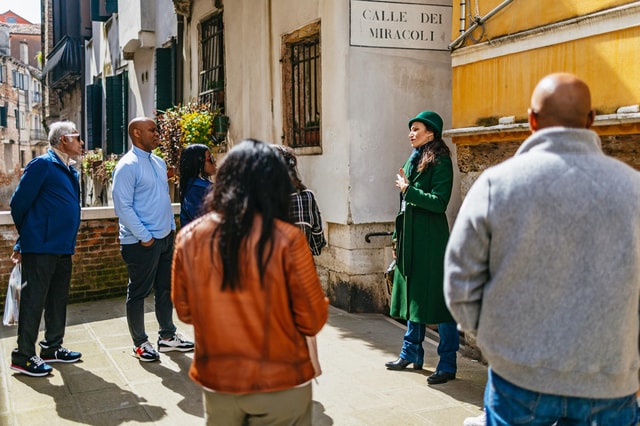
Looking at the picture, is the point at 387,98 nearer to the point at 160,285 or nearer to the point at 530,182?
the point at 160,285

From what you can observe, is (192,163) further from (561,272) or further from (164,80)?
(164,80)

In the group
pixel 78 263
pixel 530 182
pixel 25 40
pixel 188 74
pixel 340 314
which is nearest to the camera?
pixel 530 182

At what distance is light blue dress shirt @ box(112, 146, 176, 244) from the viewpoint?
5195 millimetres

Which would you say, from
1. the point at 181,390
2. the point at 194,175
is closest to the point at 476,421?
the point at 181,390

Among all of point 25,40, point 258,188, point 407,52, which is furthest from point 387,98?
point 25,40

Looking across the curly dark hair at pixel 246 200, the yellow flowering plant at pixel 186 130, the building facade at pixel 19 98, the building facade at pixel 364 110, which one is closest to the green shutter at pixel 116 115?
the yellow flowering plant at pixel 186 130

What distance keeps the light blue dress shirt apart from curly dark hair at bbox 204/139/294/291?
2934 mm

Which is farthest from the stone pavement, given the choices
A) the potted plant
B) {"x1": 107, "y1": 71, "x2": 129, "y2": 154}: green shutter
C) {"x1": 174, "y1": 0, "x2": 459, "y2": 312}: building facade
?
{"x1": 107, "y1": 71, "x2": 129, "y2": 154}: green shutter

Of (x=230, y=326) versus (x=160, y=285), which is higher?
(x=230, y=326)

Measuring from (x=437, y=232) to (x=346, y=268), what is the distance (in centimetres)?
257

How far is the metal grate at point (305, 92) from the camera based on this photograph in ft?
26.8

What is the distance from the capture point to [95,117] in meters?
18.1

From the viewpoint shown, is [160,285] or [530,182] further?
[160,285]

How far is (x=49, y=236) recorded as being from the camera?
5047 millimetres
